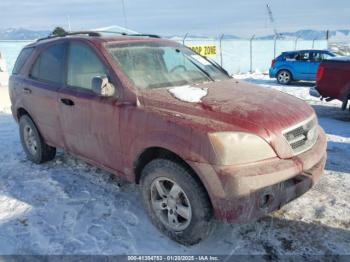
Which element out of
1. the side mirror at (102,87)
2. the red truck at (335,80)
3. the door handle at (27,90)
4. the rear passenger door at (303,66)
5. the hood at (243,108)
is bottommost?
the rear passenger door at (303,66)

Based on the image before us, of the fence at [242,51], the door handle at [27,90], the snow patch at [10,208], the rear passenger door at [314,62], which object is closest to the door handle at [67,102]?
the door handle at [27,90]

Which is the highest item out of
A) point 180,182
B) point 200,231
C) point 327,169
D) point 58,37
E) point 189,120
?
point 58,37

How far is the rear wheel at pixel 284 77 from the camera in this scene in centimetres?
1486

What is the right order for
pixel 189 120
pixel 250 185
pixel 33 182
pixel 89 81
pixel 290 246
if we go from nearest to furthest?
pixel 250 185
pixel 189 120
pixel 290 246
pixel 89 81
pixel 33 182

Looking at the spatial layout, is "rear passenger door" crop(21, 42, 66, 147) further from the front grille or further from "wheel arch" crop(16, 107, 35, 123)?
the front grille

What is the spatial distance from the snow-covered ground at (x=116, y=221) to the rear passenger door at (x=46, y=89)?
672 millimetres

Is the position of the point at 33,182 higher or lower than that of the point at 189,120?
lower

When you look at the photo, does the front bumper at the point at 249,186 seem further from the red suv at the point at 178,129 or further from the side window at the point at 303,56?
the side window at the point at 303,56

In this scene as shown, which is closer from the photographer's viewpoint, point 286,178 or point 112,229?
point 286,178

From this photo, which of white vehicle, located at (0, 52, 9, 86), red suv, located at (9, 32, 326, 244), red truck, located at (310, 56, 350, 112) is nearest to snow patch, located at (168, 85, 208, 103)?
red suv, located at (9, 32, 326, 244)

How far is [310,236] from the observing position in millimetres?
3287

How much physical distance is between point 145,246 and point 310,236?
4.98 ft

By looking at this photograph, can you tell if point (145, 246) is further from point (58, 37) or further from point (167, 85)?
point (58, 37)

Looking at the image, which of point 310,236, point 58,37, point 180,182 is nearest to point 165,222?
point 180,182
